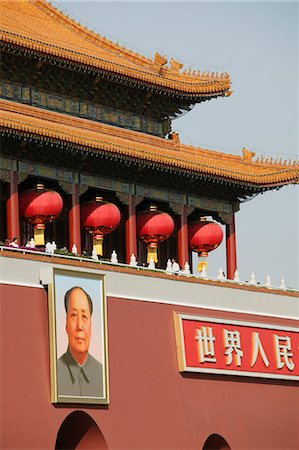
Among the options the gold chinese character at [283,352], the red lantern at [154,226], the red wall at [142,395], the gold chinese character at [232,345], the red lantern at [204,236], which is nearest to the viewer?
the red wall at [142,395]

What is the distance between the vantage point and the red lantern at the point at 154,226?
1180 inches

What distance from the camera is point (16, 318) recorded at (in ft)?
77.9

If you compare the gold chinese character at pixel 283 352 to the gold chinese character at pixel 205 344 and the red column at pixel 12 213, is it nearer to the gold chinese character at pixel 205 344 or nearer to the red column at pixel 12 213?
the gold chinese character at pixel 205 344

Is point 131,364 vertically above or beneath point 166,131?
beneath

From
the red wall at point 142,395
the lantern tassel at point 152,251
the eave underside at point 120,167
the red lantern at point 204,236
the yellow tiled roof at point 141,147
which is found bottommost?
the red wall at point 142,395

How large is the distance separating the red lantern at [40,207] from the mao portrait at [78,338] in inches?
103

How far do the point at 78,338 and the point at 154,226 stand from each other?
19.0 ft

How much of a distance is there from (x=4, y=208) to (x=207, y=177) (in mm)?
5338

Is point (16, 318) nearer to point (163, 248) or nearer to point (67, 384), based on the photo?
point (67, 384)

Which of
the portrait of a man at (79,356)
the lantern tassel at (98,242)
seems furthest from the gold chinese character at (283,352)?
the portrait of a man at (79,356)

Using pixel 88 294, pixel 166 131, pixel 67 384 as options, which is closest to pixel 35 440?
pixel 67 384

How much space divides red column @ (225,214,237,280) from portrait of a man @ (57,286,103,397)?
7259 mm

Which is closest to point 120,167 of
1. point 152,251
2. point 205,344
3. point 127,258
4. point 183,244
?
point 127,258

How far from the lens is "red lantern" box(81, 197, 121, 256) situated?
94.0ft
